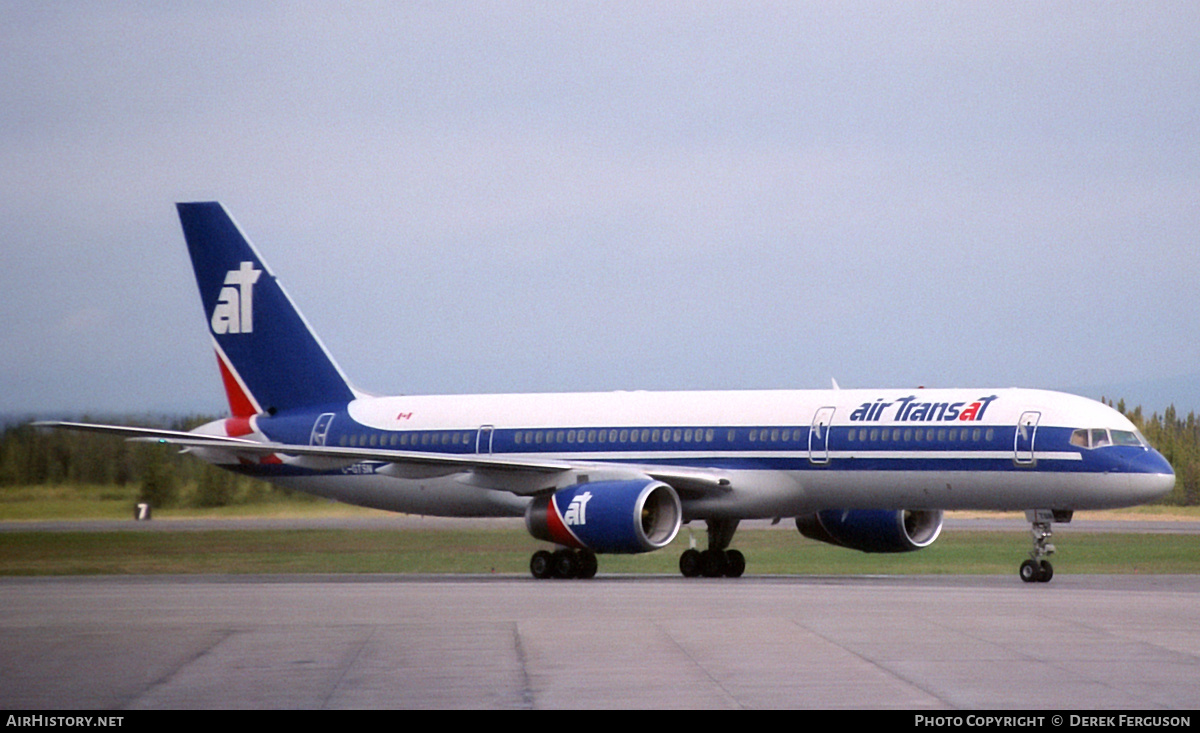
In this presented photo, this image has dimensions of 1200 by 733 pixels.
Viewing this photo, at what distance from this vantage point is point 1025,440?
102 feet

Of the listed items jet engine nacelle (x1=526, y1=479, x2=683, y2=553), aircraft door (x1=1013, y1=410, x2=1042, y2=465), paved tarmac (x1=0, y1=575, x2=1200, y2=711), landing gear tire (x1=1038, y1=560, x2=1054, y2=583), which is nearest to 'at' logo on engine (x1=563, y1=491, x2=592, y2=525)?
jet engine nacelle (x1=526, y1=479, x2=683, y2=553)

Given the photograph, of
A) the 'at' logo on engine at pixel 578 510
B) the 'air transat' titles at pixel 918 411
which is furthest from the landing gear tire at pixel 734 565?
the 'air transat' titles at pixel 918 411

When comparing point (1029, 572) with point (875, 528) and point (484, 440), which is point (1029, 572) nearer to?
point (875, 528)

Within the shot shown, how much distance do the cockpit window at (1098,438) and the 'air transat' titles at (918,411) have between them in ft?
5.96

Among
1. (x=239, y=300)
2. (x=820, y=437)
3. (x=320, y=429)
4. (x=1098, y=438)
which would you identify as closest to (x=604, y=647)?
(x=1098, y=438)

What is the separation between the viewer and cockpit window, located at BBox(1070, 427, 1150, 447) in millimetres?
30688

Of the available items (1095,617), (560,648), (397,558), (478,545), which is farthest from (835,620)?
(478,545)

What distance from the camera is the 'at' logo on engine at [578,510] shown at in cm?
3234

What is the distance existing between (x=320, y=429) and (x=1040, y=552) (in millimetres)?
17141

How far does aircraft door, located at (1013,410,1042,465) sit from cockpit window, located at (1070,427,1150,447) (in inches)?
27.8

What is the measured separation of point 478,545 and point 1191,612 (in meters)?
25.2

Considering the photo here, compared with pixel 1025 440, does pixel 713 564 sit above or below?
below

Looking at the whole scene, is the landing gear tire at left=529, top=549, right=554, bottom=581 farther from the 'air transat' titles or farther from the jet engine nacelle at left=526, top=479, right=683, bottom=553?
the 'air transat' titles
